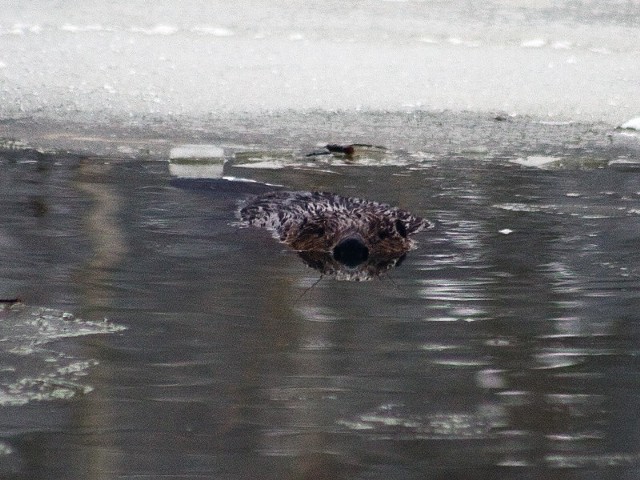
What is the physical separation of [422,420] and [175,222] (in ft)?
8.28

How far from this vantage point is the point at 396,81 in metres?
8.96

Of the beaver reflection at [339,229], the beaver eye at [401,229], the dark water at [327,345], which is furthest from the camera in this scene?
the beaver eye at [401,229]

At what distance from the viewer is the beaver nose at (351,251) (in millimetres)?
4621

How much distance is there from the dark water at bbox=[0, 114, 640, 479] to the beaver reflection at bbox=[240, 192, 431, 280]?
0.10 m

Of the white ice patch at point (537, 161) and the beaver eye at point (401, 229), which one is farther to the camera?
the white ice patch at point (537, 161)

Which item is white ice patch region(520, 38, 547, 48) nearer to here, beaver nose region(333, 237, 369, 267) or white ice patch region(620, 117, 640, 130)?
white ice patch region(620, 117, 640, 130)

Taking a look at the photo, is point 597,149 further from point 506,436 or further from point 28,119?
point 506,436

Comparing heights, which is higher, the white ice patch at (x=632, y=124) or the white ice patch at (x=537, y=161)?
the white ice patch at (x=632, y=124)

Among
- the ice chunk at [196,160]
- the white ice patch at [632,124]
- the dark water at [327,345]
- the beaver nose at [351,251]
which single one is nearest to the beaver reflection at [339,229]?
the beaver nose at [351,251]

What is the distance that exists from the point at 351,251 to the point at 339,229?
0.71 ft

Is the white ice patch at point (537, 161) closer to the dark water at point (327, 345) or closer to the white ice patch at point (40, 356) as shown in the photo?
the dark water at point (327, 345)

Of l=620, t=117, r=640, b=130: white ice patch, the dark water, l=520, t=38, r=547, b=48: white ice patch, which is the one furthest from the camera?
l=520, t=38, r=547, b=48: white ice patch

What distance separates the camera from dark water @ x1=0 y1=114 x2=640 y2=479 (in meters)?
2.49

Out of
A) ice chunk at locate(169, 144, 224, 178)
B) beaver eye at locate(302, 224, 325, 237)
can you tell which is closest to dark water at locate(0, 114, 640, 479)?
beaver eye at locate(302, 224, 325, 237)
